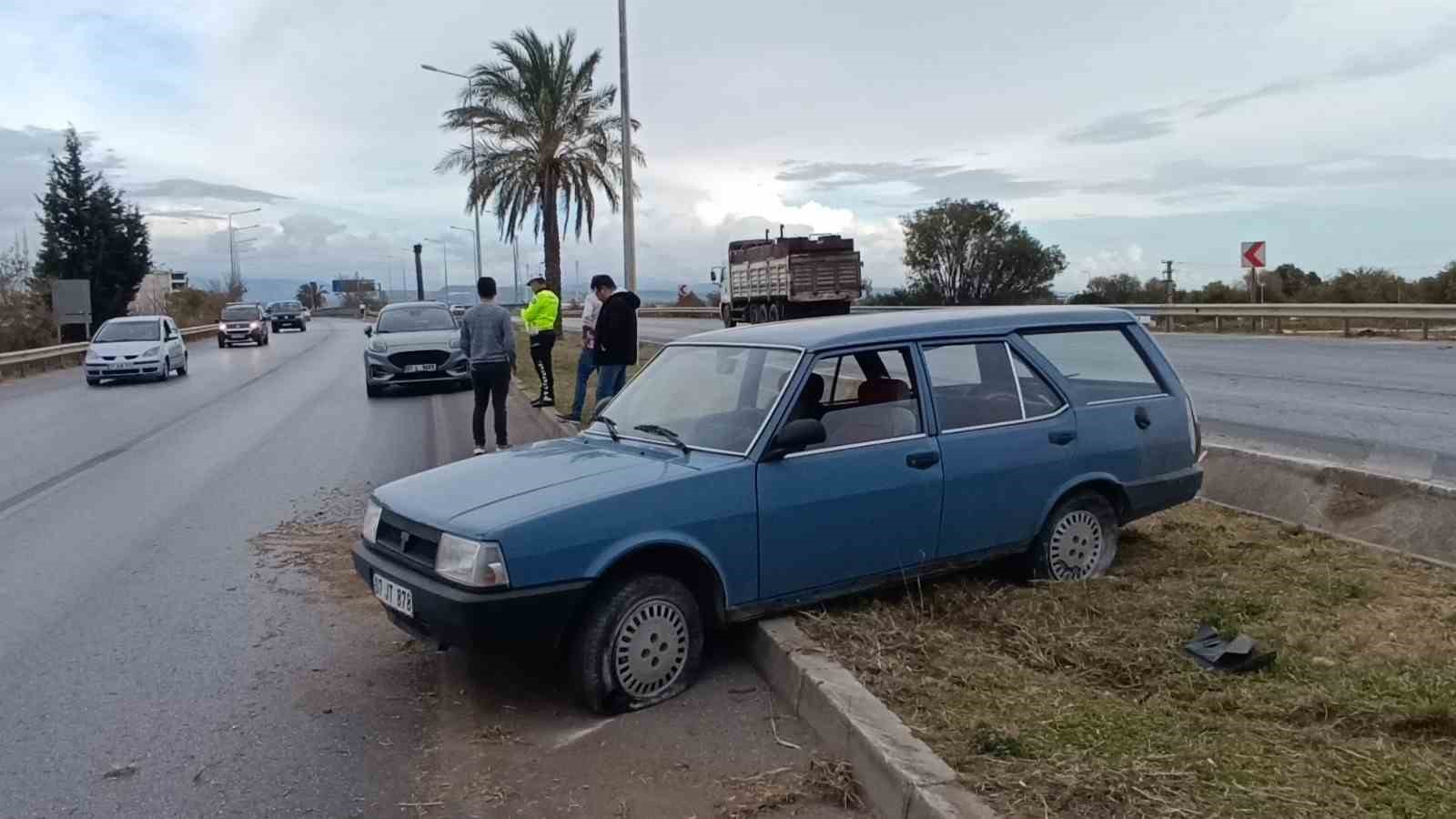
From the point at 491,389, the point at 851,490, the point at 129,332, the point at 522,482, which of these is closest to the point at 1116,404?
the point at 851,490

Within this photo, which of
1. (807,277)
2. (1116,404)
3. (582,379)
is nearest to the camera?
(1116,404)

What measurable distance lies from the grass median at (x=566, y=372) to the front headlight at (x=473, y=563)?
21.8 ft

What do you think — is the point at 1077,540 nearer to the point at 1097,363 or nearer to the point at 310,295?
the point at 1097,363

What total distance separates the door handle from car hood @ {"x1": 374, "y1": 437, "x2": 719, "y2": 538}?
96cm

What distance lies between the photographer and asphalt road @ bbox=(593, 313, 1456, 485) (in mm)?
9859

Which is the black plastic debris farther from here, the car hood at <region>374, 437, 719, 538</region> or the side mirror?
the car hood at <region>374, 437, 719, 538</region>

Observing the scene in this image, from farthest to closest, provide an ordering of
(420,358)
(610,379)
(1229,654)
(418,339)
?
(418,339)
(420,358)
(610,379)
(1229,654)

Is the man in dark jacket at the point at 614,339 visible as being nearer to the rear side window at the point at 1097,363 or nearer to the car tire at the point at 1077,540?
the rear side window at the point at 1097,363

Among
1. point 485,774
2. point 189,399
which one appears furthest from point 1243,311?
point 485,774

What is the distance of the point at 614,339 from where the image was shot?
452 inches

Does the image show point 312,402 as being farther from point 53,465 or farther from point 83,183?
point 83,183

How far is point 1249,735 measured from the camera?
3.85 meters

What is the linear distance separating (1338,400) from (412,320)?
14771 millimetres

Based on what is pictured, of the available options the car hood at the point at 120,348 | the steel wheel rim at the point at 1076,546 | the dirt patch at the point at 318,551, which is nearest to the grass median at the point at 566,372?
the dirt patch at the point at 318,551
